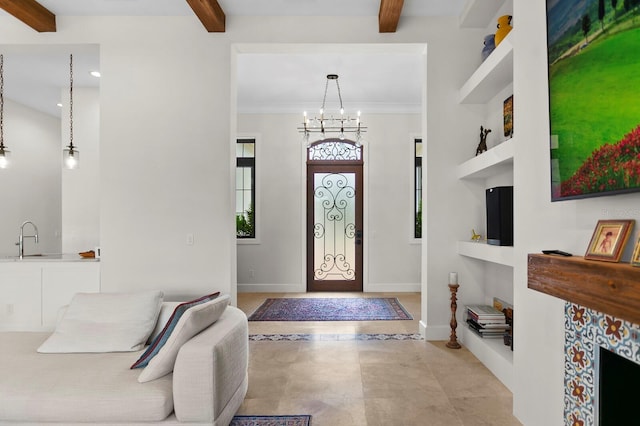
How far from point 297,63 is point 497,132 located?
8.39 feet

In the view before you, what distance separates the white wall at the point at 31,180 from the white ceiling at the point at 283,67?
0.28m

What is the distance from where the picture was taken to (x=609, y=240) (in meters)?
1.63

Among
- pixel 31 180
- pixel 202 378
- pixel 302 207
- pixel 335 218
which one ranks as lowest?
Answer: pixel 202 378

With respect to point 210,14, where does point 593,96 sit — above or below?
below

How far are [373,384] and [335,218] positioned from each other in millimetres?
4189

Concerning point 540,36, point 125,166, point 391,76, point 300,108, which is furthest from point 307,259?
point 540,36

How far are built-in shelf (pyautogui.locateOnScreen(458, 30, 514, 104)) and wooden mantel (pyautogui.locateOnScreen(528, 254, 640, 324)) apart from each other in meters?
1.73

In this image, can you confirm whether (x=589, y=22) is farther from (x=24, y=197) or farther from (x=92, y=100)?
(x=24, y=197)

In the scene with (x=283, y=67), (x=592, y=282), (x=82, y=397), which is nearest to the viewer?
(x=592, y=282)

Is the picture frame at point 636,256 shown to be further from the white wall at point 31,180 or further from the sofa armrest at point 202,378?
the white wall at point 31,180

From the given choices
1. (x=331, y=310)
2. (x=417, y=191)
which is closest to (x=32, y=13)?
(x=331, y=310)

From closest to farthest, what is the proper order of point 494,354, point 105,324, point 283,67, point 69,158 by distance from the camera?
point 105,324, point 494,354, point 69,158, point 283,67

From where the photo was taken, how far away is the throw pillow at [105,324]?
2.54 meters

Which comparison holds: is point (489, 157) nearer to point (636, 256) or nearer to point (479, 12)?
point (479, 12)
